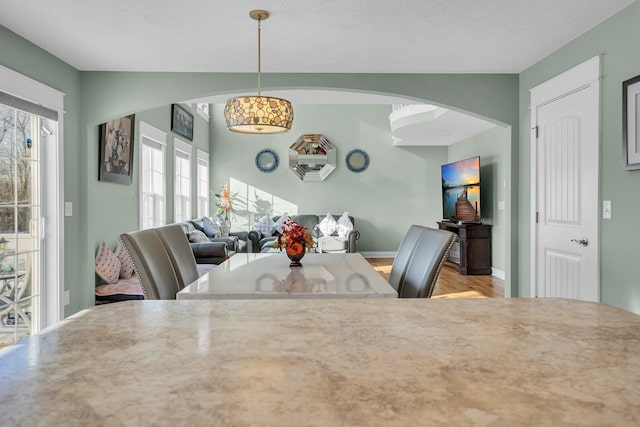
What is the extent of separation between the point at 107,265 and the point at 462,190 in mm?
5175

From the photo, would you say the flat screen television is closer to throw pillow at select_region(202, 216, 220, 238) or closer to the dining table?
throw pillow at select_region(202, 216, 220, 238)

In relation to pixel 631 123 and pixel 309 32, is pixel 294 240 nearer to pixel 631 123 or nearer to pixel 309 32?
pixel 309 32

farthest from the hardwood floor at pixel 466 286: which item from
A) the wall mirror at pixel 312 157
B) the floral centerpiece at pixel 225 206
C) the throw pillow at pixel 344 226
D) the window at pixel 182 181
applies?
the window at pixel 182 181

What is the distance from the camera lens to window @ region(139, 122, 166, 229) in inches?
221

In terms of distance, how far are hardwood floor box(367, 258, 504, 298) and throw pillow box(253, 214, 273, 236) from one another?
7.01 feet

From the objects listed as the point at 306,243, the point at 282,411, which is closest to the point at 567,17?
the point at 306,243

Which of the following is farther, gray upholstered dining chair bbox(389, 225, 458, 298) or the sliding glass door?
the sliding glass door

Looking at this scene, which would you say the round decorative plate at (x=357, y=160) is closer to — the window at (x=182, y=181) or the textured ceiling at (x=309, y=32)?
the window at (x=182, y=181)

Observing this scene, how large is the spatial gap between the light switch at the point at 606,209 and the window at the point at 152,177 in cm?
459

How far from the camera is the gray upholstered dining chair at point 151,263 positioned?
2082mm

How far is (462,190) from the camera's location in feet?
24.1

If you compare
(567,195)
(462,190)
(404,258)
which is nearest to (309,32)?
(404,258)

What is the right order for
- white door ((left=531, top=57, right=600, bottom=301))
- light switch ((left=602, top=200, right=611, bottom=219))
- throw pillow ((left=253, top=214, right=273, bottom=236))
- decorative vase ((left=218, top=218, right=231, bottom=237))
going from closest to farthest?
light switch ((left=602, top=200, right=611, bottom=219))
white door ((left=531, top=57, right=600, bottom=301))
decorative vase ((left=218, top=218, right=231, bottom=237))
throw pillow ((left=253, top=214, right=273, bottom=236))

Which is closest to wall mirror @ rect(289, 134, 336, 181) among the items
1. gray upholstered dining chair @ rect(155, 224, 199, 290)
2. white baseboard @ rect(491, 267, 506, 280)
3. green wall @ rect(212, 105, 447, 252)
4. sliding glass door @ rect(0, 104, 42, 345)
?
green wall @ rect(212, 105, 447, 252)
